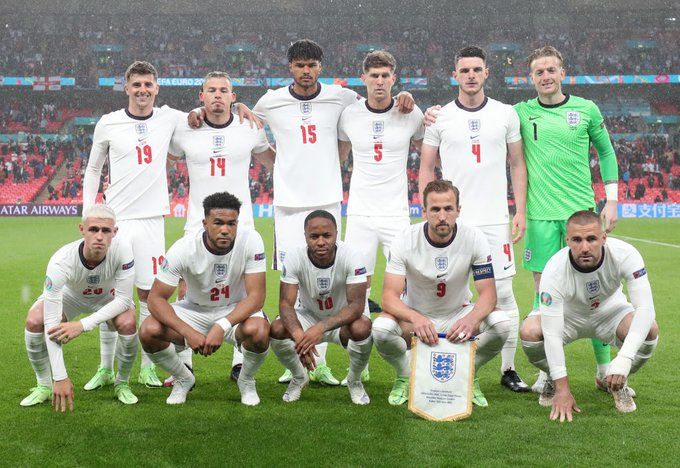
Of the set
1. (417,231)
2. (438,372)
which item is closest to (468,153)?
(417,231)

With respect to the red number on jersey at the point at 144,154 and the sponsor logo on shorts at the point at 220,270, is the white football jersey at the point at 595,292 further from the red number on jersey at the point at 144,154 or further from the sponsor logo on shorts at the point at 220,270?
the red number on jersey at the point at 144,154

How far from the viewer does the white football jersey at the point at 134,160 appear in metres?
5.70

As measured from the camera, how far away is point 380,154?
5.60 meters

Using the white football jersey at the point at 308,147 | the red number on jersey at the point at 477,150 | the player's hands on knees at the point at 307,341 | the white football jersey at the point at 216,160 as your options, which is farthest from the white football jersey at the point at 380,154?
the player's hands on knees at the point at 307,341

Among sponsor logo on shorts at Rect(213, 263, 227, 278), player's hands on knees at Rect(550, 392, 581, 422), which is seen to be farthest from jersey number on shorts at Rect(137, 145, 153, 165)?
player's hands on knees at Rect(550, 392, 581, 422)

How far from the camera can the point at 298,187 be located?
18.5 ft

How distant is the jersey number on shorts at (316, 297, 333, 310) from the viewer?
4.92 m

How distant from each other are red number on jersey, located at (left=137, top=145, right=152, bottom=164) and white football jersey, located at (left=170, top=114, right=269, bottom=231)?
0.82 feet

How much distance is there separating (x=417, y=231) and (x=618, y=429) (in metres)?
1.56

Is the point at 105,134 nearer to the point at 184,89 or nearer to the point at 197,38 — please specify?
the point at 184,89

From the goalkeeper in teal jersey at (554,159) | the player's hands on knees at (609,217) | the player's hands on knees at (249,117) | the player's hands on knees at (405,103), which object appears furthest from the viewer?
the player's hands on knees at (249,117)

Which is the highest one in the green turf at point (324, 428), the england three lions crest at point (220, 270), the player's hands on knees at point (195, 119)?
the player's hands on knees at point (195, 119)

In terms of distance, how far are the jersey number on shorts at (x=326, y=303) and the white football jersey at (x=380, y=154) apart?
0.90 m

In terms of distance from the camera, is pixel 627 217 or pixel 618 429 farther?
pixel 627 217
